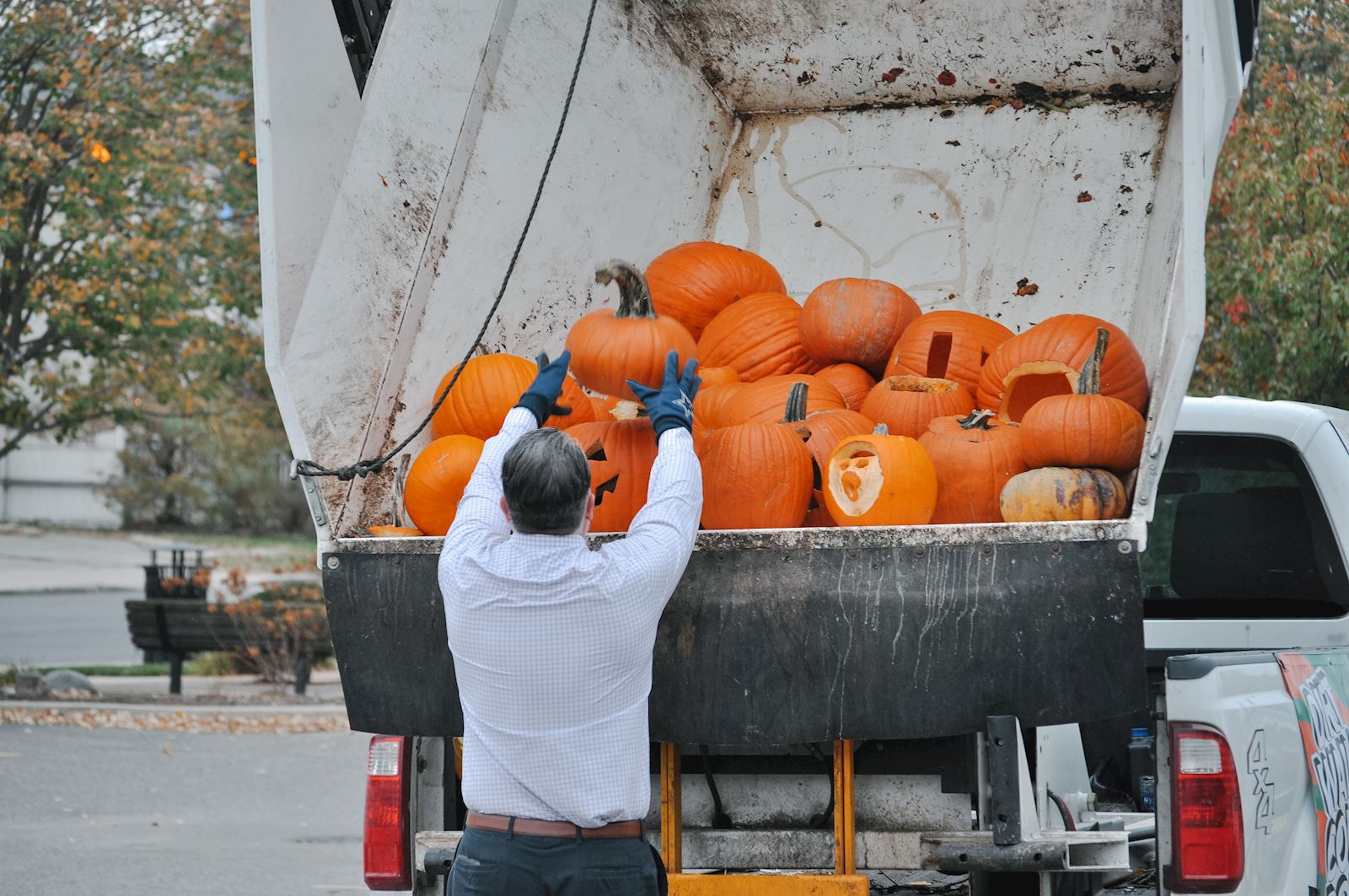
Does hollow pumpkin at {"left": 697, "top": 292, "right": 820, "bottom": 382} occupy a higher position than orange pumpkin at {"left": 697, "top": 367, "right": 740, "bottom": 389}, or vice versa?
hollow pumpkin at {"left": 697, "top": 292, "right": 820, "bottom": 382}

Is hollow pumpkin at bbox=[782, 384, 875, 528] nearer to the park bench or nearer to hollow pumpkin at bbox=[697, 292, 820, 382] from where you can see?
hollow pumpkin at bbox=[697, 292, 820, 382]

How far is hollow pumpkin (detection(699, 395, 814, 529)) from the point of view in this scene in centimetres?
365

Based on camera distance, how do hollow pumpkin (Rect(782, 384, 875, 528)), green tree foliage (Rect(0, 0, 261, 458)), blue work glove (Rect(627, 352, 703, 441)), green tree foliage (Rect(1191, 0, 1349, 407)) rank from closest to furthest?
blue work glove (Rect(627, 352, 703, 441)) < hollow pumpkin (Rect(782, 384, 875, 528)) < green tree foliage (Rect(1191, 0, 1349, 407)) < green tree foliage (Rect(0, 0, 261, 458))

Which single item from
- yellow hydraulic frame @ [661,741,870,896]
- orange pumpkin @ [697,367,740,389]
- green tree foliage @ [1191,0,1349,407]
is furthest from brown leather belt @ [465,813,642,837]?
green tree foliage @ [1191,0,1349,407]

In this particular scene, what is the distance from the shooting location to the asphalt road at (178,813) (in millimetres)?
7059

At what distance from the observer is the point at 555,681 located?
9.75ft

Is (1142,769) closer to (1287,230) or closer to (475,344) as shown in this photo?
(475,344)

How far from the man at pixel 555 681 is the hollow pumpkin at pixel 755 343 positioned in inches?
65.4

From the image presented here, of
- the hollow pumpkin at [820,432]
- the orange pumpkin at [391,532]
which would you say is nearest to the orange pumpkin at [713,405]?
the hollow pumpkin at [820,432]

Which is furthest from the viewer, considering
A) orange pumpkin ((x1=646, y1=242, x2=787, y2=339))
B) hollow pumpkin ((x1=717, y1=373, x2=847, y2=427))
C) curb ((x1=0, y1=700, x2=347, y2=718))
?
curb ((x1=0, y1=700, x2=347, y2=718))

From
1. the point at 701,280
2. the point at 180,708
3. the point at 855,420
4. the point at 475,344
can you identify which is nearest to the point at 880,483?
the point at 855,420

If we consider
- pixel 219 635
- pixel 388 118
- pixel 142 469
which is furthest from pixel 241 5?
pixel 142 469

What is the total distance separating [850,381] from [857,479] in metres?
1.00

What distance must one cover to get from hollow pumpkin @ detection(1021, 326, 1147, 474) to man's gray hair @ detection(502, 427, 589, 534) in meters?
1.19
